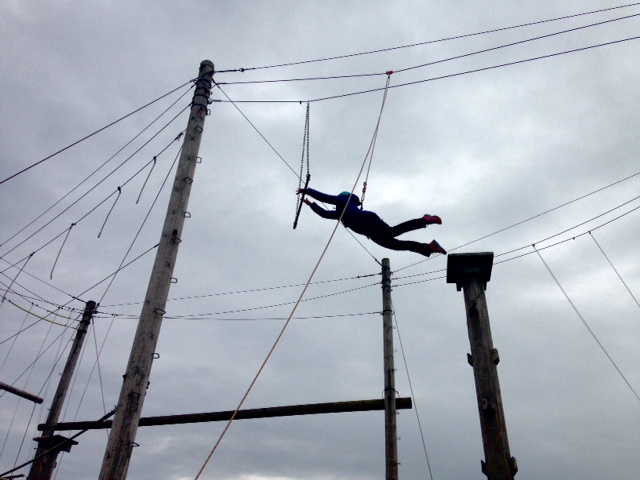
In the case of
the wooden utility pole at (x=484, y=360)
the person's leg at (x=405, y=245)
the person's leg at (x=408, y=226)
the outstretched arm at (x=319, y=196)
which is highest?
the outstretched arm at (x=319, y=196)

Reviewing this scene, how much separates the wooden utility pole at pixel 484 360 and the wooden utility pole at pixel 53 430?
10487 millimetres

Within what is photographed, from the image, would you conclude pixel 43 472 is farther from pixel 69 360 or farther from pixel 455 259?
pixel 455 259

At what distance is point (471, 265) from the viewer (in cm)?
563

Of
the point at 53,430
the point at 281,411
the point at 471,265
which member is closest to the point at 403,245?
the point at 471,265

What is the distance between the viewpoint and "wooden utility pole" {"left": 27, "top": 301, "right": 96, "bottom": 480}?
12.1 m

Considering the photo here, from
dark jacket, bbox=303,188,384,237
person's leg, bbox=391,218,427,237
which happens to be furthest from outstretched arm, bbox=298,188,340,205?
person's leg, bbox=391,218,427,237

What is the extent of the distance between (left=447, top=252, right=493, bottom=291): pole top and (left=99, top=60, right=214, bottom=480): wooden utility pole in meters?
3.50

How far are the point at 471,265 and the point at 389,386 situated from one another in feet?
15.8

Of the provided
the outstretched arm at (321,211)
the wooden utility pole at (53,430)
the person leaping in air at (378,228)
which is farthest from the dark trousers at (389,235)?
the wooden utility pole at (53,430)

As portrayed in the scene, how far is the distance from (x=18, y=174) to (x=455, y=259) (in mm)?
8066

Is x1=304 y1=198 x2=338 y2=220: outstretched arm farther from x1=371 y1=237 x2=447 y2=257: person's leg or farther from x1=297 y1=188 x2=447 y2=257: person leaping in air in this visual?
x1=371 y1=237 x2=447 y2=257: person's leg

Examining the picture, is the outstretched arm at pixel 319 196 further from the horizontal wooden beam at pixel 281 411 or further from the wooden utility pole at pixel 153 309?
the horizontal wooden beam at pixel 281 411

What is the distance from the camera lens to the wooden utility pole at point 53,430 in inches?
477

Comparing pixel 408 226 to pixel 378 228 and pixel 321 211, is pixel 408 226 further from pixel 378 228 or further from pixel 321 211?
pixel 321 211
